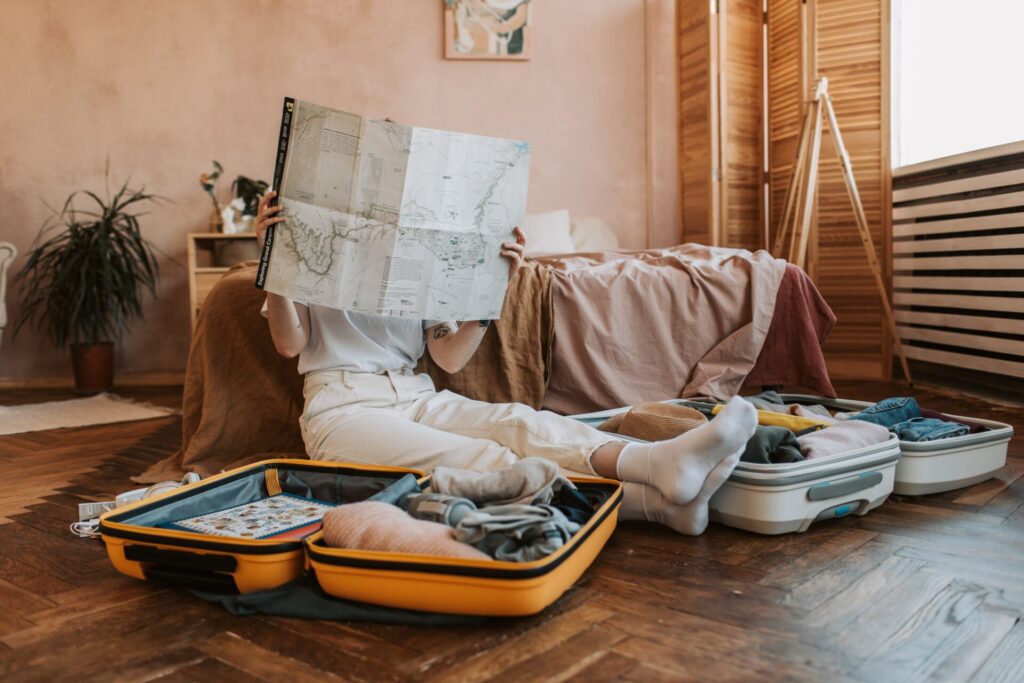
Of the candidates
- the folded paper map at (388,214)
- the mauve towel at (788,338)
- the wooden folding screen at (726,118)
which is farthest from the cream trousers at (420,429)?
the wooden folding screen at (726,118)

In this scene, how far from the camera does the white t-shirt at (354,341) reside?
6.06 ft

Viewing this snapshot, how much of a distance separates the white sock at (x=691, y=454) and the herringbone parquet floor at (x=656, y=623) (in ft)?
0.40

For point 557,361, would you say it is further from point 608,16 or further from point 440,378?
point 608,16

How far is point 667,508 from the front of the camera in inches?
62.5

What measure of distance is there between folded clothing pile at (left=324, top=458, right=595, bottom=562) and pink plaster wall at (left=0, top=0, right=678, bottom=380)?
3381mm

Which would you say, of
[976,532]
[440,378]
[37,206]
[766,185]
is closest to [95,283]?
[37,206]

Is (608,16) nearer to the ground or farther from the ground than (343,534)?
farther from the ground

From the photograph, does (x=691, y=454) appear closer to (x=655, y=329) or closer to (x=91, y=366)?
(x=655, y=329)

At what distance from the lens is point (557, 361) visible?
2.62 meters

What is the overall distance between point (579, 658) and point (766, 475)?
629 mm

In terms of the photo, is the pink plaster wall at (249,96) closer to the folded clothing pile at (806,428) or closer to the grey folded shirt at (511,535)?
the folded clothing pile at (806,428)

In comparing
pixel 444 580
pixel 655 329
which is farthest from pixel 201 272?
pixel 444 580

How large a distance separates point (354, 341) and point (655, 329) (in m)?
1.18

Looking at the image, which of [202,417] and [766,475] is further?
[202,417]
